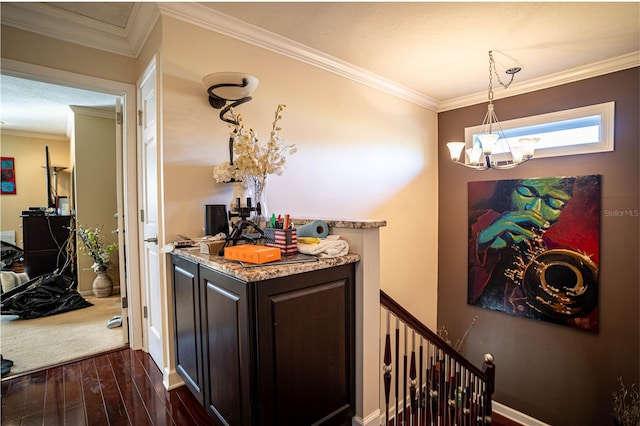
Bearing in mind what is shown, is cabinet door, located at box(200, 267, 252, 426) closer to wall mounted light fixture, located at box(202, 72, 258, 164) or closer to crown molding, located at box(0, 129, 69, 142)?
wall mounted light fixture, located at box(202, 72, 258, 164)

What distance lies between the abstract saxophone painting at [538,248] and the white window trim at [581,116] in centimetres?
27

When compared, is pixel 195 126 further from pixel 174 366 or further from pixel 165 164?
pixel 174 366

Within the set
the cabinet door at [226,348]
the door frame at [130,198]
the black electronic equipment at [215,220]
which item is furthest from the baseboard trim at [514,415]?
the door frame at [130,198]

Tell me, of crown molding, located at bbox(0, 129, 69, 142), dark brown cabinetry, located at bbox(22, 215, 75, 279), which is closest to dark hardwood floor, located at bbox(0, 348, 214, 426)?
dark brown cabinetry, located at bbox(22, 215, 75, 279)

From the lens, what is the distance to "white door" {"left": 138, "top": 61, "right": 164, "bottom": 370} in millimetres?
2090

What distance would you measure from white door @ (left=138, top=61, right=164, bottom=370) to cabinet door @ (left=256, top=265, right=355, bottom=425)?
46.9 inches

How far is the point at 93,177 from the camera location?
168 inches

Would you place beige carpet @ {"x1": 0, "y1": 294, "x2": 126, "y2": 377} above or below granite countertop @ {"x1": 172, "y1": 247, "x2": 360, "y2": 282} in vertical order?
below

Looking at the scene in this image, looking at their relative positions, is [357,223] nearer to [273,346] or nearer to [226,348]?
[273,346]

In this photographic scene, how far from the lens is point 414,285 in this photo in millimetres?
3711

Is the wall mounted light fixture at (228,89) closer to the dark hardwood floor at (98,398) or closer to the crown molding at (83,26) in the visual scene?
the crown molding at (83,26)

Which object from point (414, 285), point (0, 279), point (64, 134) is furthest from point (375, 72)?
point (64, 134)

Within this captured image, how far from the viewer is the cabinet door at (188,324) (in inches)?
63.2

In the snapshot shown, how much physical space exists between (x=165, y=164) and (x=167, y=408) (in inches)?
57.8
